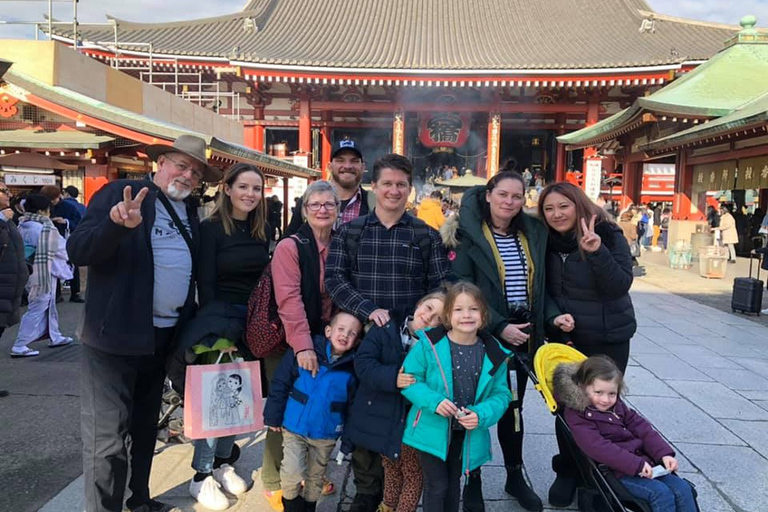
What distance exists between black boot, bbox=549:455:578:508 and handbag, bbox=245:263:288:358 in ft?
5.41

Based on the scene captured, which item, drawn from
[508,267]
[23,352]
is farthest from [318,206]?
[23,352]

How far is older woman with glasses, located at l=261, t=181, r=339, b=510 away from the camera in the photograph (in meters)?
2.46

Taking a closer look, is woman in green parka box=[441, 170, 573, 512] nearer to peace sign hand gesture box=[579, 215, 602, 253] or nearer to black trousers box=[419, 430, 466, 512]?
peace sign hand gesture box=[579, 215, 602, 253]

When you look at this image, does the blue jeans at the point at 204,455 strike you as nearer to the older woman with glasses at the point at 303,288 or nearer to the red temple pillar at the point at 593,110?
the older woman with glasses at the point at 303,288

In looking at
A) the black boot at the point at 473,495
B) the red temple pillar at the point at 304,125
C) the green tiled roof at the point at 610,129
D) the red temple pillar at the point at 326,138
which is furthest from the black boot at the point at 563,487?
the red temple pillar at the point at 326,138

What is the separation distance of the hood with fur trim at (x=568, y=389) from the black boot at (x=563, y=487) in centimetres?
63

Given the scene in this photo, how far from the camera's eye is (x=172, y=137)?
826 cm

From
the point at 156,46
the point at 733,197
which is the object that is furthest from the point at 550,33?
Result: the point at 156,46

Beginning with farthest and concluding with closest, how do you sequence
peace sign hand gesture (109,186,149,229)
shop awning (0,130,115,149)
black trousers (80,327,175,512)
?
shop awning (0,130,115,149)
black trousers (80,327,175,512)
peace sign hand gesture (109,186,149,229)

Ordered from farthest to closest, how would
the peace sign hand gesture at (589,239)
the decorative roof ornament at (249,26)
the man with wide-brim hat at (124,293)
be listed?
the decorative roof ornament at (249,26) < the peace sign hand gesture at (589,239) < the man with wide-brim hat at (124,293)

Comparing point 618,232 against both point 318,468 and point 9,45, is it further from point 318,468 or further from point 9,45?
point 9,45

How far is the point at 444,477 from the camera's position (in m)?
2.27

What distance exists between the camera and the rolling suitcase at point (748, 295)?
7.65 metres

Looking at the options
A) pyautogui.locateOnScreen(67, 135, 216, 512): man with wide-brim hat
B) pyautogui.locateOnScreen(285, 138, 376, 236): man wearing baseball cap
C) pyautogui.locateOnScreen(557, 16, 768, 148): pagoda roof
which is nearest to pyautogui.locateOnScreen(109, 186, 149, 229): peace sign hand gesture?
pyautogui.locateOnScreen(67, 135, 216, 512): man with wide-brim hat
